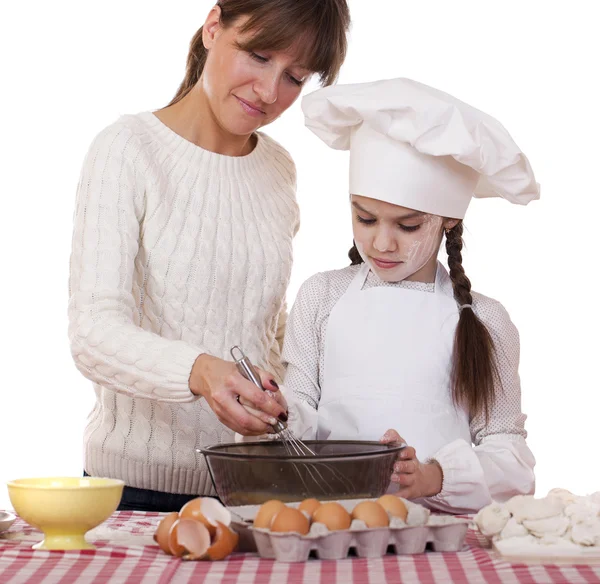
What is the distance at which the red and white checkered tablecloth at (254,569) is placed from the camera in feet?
2.96

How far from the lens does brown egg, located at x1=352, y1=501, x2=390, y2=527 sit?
998 mm

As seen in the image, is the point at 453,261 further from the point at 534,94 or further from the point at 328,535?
the point at 534,94

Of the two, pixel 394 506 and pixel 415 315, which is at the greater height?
pixel 415 315

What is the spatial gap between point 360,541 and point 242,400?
315 mm

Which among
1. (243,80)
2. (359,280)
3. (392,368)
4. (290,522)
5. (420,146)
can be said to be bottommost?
(290,522)

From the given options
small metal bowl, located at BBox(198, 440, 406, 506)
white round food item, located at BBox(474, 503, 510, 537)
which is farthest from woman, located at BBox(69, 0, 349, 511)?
white round food item, located at BBox(474, 503, 510, 537)

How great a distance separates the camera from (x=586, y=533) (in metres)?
1.02

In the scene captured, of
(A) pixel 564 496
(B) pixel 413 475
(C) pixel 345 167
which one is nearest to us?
(A) pixel 564 496

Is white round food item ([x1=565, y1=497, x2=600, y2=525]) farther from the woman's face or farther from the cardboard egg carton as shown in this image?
the woman's face

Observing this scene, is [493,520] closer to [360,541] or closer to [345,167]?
[360,541]

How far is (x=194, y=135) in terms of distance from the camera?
5.72ft

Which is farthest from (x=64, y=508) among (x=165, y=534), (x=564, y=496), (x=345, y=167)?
(x=345, y=167)

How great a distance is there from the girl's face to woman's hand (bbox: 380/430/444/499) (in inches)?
13.4

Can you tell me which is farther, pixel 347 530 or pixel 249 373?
pixel 249 373
